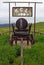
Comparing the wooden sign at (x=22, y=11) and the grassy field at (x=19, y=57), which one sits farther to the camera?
the wooden sign at (x=22, y=11)

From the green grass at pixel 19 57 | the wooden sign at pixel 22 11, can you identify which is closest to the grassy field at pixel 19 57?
the green grass at pixel 19 57

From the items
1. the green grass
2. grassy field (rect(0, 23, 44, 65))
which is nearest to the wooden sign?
grassy field (rect(0, 23, 44, 65))

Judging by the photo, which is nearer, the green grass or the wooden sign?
the green grass

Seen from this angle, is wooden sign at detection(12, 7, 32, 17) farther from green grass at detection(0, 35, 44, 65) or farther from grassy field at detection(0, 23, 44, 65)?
green grass at detection(0, 35, 44, 65)

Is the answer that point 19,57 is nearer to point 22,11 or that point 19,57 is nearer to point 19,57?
point 19,57

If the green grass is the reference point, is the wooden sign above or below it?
above

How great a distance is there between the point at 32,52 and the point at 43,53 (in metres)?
0.56

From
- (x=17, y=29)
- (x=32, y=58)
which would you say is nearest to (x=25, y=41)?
(x=17, y=29)

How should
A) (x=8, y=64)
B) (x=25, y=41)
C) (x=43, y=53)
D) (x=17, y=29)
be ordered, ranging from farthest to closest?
(x=17, y=29), (x=25, y=41), (x=43, y=53), (x=8, y=64)

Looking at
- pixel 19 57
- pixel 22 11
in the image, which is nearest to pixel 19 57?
pixel 19 57

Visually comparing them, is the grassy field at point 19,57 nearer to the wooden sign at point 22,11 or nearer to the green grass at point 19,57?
the green grass at point 19,57

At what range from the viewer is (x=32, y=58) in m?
12.7

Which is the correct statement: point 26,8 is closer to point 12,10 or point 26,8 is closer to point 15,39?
point 12,10

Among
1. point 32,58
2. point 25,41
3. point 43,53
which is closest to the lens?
point 32,58
